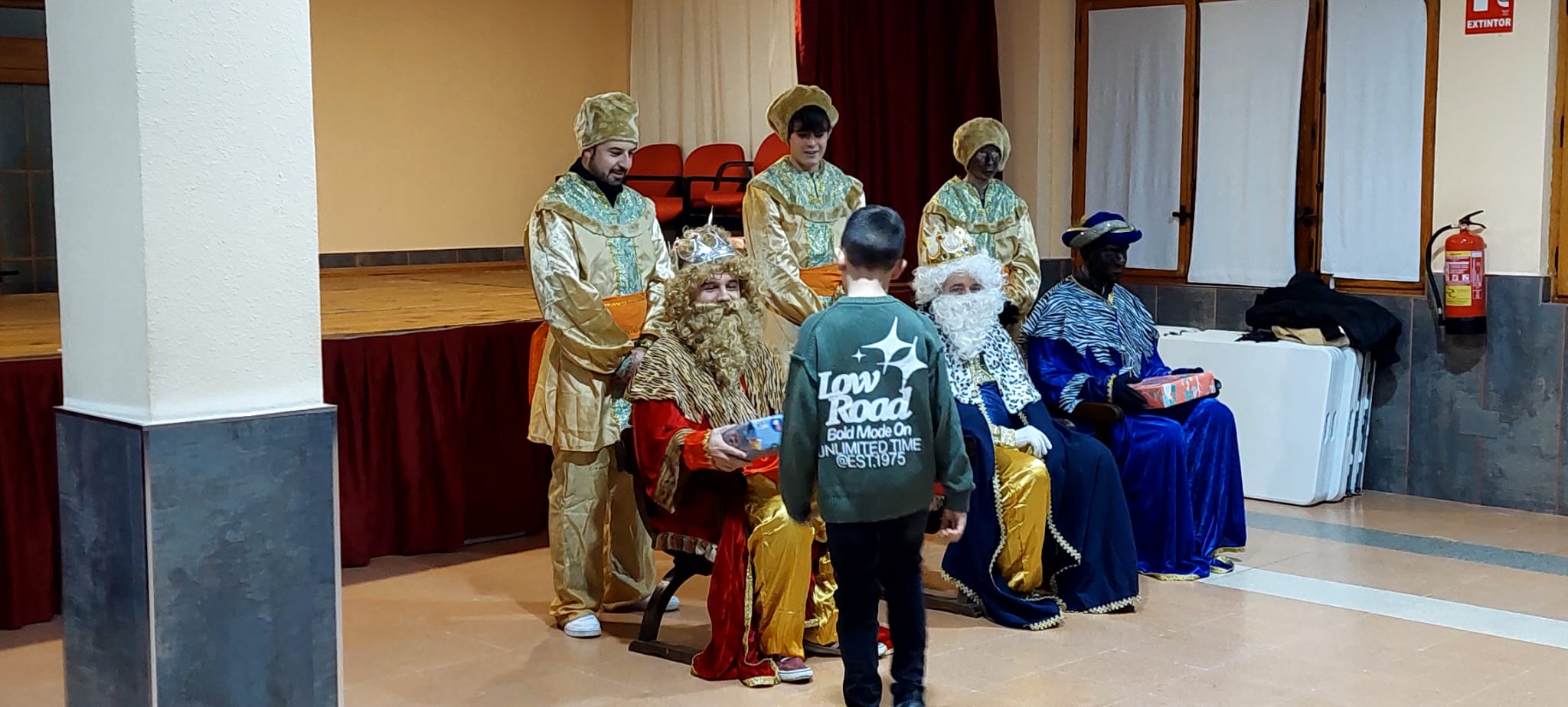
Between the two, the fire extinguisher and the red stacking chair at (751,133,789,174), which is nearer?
the fire extinguisher

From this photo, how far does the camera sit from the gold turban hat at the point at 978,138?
214 inches

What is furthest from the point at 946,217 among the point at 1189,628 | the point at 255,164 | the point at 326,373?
the point at 255,164

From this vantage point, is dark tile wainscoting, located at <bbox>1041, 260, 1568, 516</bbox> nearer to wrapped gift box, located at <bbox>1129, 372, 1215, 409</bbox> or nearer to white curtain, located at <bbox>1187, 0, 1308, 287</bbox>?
white curtain, located at <bbox>1187, 0, 1308, 287</bbox>

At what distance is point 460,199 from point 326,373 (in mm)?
4162

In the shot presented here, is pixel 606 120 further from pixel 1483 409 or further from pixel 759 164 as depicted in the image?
pixel 759 164

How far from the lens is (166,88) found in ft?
8.46

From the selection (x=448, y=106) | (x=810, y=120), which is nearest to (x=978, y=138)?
(x=810, y=120)

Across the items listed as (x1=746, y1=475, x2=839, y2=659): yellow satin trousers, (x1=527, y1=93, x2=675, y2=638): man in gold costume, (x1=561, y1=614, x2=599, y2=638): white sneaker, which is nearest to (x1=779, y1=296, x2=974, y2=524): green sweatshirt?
(x1=746, y1=475, x2=839, y2=659): yellow satin trousers

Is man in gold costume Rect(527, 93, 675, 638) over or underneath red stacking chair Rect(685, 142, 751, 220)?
underneath

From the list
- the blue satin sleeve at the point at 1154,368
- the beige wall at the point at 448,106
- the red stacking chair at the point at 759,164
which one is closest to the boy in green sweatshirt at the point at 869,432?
the blue satin sleeve at the point at 1154,368

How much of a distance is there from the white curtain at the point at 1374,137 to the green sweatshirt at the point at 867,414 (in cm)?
366

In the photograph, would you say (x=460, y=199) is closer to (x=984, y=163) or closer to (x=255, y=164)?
(x=984, y=163)

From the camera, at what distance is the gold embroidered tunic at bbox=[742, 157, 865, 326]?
16.4 feet

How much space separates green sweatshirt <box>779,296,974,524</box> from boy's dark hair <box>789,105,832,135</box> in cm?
185
